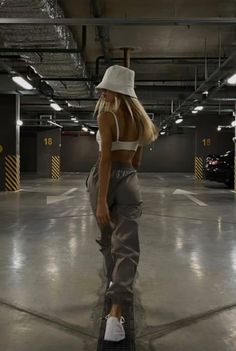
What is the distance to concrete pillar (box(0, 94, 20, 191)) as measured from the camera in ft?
47.3

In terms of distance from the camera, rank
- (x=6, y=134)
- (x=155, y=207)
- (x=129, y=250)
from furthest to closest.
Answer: (x=6, y=134) → (x=155, y=207) → (x=129, y=250)

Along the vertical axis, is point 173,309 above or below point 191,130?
below

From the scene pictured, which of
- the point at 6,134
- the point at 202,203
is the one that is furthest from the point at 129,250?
the point at 6,134

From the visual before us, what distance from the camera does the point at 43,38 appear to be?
6.20 meters

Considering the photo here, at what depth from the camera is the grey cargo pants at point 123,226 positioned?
2.56 metres

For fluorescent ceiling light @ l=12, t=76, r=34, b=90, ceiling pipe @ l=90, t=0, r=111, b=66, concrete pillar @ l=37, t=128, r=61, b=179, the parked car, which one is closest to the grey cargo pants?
ceiling pipe @ l=90, t=0, r=111, b=66

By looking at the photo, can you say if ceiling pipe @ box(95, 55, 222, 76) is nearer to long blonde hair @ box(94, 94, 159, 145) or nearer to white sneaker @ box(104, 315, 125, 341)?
long blonde hair @ box(94, 94, 159, 145)

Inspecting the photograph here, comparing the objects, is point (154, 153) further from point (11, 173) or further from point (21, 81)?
point (21, 81)

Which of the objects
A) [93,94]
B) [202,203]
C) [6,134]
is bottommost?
[202,203]

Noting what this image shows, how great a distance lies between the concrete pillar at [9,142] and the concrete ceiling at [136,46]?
109 cm

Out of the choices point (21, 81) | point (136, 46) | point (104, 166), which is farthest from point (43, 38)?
point (104, 166)

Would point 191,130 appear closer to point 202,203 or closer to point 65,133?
point 65,133

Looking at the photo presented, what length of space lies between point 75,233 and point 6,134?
9.11m

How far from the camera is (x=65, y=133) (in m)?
32.1
